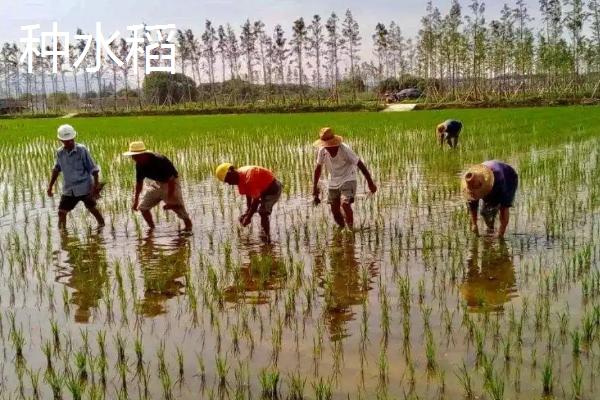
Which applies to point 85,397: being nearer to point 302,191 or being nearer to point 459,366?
point 459,366

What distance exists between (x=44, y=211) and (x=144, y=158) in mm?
2448

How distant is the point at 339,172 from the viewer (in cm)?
658

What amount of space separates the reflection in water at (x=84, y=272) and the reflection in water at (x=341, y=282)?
4.92 ft

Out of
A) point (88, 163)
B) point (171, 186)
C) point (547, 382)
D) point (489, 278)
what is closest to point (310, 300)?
point (489, 278)

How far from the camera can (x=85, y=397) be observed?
330cm

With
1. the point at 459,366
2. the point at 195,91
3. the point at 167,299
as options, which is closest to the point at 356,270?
the point at 167,299

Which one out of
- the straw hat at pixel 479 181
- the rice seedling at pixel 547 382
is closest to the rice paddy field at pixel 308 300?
the rice seedling at pixel 547 382

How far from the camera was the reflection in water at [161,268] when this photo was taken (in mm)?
4750

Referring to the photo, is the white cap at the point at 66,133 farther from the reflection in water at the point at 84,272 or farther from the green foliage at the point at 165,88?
the green foliage at the point at 165,88

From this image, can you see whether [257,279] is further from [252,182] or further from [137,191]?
[137,191]

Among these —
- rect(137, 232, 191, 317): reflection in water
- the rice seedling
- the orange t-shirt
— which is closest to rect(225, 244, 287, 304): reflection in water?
rect(137, 232, 191, 317): reflection in water

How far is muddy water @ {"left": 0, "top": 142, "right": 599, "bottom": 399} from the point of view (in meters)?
3.46

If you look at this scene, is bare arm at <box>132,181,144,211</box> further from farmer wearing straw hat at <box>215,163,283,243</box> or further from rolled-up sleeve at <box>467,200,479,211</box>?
rolled-up sleeve at <box>467,200,479,211</box>

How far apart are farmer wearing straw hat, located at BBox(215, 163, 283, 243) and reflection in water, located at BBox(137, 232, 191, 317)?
0.66 meters
